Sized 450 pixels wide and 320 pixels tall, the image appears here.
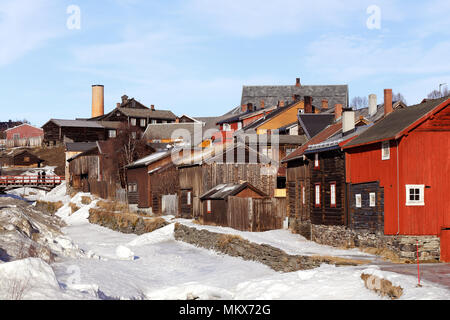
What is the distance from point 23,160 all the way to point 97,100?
28.7m

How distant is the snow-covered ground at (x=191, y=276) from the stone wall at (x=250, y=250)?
1.62ft

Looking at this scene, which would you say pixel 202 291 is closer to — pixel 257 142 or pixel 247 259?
pixel 247 259

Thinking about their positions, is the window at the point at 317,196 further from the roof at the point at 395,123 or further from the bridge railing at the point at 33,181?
the bridge railing at the point at 33,181

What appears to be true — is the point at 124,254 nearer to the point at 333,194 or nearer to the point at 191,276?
the point at 191,276

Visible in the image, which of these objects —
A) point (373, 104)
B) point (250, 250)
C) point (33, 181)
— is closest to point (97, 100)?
point (33, 181)

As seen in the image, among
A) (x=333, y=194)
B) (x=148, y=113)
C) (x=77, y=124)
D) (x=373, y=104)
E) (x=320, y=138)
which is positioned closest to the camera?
(x=333, y=194)

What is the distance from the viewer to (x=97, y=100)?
134 meters

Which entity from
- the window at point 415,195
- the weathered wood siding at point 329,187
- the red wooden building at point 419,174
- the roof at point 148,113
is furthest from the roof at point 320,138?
the roof at point 148,113

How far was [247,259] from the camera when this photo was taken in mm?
32469

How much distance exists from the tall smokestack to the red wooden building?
10689 cm

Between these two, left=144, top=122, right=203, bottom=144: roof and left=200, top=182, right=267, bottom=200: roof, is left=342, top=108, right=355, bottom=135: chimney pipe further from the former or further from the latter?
left=144, top=122, right=203, bottom=144: roof

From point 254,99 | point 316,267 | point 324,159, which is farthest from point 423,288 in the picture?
point 254,99
